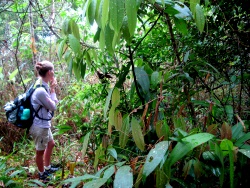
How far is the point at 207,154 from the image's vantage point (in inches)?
39.1

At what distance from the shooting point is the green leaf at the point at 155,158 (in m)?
0.87

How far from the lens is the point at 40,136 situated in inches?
111

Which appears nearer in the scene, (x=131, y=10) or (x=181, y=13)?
(x=131, y=10)

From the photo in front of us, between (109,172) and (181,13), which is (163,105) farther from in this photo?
(109,172)

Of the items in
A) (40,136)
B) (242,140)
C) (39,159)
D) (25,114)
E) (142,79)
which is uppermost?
(142,79)

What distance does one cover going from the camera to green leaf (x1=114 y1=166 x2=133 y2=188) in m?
0.87

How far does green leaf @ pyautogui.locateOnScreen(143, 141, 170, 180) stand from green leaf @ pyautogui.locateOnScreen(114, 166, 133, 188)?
0.19ft

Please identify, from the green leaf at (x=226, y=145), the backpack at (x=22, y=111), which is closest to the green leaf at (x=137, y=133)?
the green leaf at (x=226, y=145)

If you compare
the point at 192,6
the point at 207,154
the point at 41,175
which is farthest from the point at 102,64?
the point at 41,175

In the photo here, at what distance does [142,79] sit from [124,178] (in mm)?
627

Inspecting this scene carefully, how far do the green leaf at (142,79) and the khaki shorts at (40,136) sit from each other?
1827mm

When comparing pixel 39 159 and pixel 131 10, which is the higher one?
pixel 131 10

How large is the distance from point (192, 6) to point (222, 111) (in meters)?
0.66

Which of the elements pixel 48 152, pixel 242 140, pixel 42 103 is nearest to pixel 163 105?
pixel 242 140
